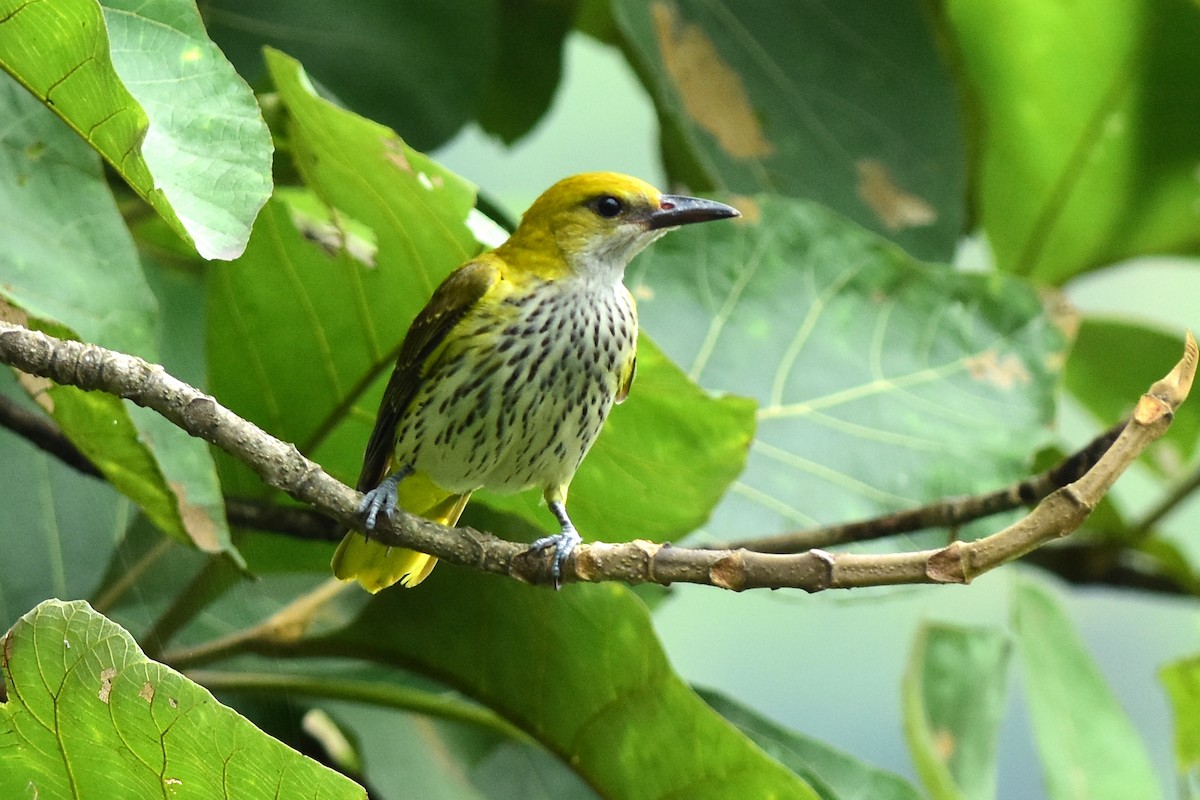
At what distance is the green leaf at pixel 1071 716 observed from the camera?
6.54 ft

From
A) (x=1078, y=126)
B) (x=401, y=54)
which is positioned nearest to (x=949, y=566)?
(x=401, y=54)

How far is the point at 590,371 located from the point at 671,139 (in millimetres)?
571

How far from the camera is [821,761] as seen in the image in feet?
4.94

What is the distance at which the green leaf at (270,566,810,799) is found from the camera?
1217 mm

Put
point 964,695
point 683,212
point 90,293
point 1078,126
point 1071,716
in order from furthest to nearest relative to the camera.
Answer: point 1078,126 → point 1071,716 → point 964,695 → point 683,212 → point 90,293

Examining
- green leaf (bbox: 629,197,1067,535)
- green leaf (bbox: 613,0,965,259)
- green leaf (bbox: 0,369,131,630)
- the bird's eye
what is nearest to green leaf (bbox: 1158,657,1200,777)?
green leaf (bbox: 629,197,1067,535)

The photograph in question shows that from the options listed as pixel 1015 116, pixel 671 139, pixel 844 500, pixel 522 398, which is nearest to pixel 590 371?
pixel 522 398

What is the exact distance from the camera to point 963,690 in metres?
1.92

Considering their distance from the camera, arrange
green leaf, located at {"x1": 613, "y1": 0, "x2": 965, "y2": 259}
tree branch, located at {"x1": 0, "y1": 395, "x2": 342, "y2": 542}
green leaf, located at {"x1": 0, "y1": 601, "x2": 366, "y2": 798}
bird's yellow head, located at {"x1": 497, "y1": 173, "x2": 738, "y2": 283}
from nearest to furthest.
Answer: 1. green leaf, located at {"x1": 0, "y1": 601, "x2": 366, "y2": 798}
2. tree branch, located at {"x1": 0, "y1": 395, "x2": 342, "y2": 542}
3. bird's yellow head, located at {"x1": 497, "y1": 173, "x2": 738, "y2": 283}
4. green leaf, located at {"x1": 613, "y1": 0, "x2": 965, "y2": 259}

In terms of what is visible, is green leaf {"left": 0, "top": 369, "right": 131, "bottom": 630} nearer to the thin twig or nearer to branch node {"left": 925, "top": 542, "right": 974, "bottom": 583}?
the thin twig

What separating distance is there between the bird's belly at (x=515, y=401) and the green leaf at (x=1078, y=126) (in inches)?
37.0

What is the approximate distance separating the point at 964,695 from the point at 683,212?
32.4 inches

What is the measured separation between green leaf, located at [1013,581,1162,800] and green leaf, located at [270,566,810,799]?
3.08ft

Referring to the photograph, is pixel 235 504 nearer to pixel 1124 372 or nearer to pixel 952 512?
pixel 952 512
